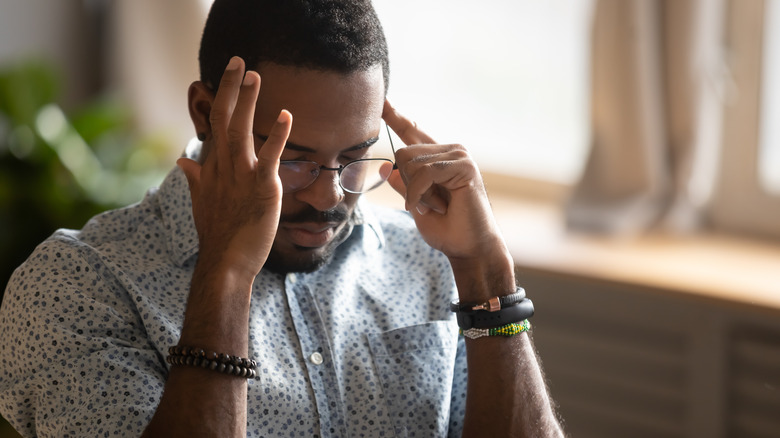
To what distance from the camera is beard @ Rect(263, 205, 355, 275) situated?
1.33m

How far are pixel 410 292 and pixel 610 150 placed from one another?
3.54ft

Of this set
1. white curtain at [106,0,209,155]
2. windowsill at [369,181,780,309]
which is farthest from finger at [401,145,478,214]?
white curtain at [106,0,209,155]

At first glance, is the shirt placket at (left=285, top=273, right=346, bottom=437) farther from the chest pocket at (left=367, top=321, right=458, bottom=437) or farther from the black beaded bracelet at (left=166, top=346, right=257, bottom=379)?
the black beaded bracelet at (left=166, top=346, right=257, bottom=379)

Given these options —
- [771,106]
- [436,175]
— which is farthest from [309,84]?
[771,106]

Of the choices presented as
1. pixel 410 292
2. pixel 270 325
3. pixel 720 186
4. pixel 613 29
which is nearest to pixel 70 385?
pixel 270 325

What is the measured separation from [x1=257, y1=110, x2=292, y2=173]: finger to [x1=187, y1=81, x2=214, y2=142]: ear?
9.6 inches

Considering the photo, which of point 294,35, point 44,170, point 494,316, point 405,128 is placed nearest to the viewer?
point 294,35

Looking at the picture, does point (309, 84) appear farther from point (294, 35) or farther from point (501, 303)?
point (501, 303)

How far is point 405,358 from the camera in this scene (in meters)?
1.42

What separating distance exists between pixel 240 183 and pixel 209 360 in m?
0.23

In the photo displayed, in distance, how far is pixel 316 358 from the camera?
136 cm

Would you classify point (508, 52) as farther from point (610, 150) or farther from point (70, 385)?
point (70, 385)

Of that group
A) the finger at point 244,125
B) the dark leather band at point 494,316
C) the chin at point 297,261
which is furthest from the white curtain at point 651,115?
the finger at point 244,125

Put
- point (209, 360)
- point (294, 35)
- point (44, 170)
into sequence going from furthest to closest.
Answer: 1. point (44, 170)
2. point (294, 35)
3. point (209, 360)
